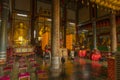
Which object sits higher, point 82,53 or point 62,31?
point 62,31

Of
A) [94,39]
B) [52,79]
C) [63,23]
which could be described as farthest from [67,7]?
[52,79]

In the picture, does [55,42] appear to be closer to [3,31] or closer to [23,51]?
[3,31]

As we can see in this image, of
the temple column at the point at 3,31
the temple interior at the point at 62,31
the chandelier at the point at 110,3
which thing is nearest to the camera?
the chandelier at the point at 110,3

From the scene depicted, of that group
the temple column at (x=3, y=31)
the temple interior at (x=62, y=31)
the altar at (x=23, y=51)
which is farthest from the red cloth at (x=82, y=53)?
the temple column at (x=3, y=31)

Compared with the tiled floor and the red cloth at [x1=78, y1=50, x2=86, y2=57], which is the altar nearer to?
the red cloth at [x1=78, y1=50, x2=86, y2=57]

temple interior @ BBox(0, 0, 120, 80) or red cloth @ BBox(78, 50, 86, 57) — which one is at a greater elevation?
temple interior @ BBox(0, 0, 120, 80)

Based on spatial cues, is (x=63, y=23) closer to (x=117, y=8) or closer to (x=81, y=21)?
(x=81, y=21)

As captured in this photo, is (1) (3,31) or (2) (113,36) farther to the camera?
(2) (113,36)

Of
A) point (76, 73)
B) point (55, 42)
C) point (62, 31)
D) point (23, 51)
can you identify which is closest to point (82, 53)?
point (62, 31)

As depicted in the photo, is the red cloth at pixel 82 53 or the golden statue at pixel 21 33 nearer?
the golden statue at pixel 21 33

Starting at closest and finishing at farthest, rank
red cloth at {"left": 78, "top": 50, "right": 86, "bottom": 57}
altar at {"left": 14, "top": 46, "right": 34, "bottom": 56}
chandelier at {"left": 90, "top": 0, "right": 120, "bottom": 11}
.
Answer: chandelier at {"left": 90, "top": 0, "right": 120, "bottom": 11} < altar at {"left": 14, "top": 46, "right": 34, "bottom": 56} < red cloth at {"left": 78, "top": 50, "right": 86, "bottom": 57}

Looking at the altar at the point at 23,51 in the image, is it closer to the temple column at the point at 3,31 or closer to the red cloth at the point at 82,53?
the temple column at the point at 3,31

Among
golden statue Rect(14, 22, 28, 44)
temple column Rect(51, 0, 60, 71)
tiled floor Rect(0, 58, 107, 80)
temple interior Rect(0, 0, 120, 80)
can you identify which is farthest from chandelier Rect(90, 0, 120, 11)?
golden statue Rect(14, 22, 28, 44)

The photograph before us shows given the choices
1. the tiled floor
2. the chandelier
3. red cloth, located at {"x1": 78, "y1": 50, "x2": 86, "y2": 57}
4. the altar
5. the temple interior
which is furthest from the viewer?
red cloth, located at {"x1": 78, "y1": 50, "x2": 86, "y2": 57}
